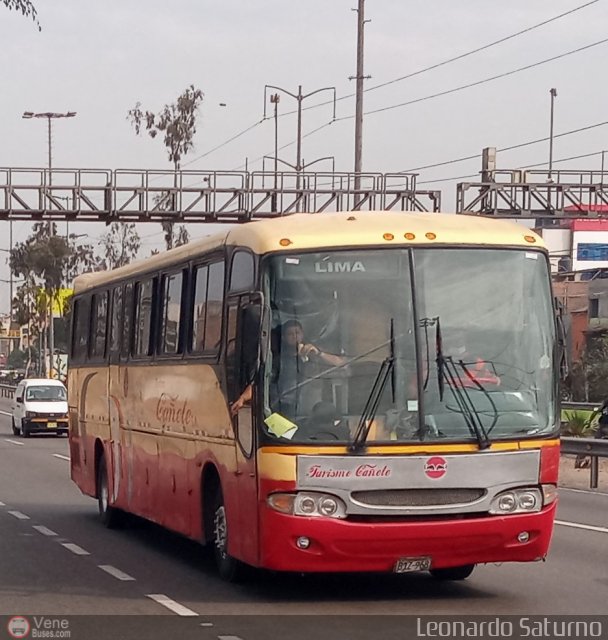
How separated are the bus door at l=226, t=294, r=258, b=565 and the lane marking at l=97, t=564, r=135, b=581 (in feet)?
4.59

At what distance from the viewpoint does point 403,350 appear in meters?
11.1

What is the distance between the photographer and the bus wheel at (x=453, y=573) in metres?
12.2

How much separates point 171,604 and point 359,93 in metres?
40.4

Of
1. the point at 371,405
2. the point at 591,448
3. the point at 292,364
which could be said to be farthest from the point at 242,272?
the point at 591,448

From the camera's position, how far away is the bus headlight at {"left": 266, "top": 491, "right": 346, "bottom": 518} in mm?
10789

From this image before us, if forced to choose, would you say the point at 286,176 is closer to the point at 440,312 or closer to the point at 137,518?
the point at 137,518

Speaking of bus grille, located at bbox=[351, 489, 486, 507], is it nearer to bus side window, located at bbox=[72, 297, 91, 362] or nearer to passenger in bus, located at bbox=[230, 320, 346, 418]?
passenger in bus, located at bbox=[230, 320, 346, 418]

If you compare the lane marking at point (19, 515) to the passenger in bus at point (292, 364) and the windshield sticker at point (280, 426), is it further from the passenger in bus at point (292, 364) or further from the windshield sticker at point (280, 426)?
the windshield sticker at point (280, 426)

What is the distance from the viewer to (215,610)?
10.9 metres

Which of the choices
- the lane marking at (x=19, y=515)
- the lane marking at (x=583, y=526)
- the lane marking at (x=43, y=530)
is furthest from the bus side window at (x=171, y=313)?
the lane marking at (x=583, y=526)
